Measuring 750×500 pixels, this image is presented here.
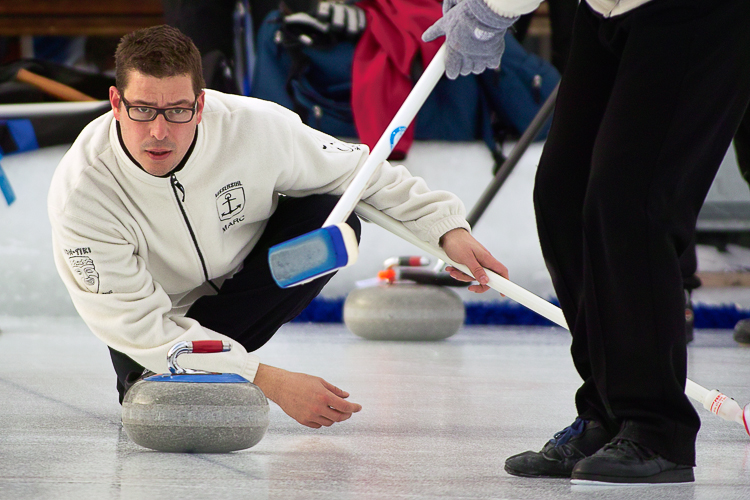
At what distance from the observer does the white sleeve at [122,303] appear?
4.39ft

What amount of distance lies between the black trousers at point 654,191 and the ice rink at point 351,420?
0.11 m

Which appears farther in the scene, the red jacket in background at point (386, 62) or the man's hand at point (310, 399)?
the red jacket in background at point (386, 62)

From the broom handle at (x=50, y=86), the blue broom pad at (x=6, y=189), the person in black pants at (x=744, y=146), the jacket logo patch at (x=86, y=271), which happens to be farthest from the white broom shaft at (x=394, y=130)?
the broom handle at (x=50, y=86)

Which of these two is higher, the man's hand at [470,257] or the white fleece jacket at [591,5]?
the white fleece jacket at [591,5]

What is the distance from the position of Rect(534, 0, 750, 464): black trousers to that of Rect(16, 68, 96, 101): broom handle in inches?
134

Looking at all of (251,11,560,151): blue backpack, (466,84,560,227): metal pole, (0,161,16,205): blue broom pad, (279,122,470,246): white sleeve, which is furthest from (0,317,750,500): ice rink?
(251,11,560,151): blue backpack

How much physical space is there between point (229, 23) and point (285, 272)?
11.0 ft

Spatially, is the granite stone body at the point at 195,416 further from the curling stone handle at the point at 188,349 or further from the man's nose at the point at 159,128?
the man's nose at the point at 159,128

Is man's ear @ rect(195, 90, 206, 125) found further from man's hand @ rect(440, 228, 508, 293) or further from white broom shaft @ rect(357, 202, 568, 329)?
man's hand @ rect(440, 228, 508, 293)

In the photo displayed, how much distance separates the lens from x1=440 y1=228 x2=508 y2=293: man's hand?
4.91ft

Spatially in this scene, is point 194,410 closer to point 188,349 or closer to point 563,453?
point 188,349

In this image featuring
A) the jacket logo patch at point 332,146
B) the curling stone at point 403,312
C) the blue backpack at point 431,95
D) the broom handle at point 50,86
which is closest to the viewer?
the jacket logo patch at point 332,146

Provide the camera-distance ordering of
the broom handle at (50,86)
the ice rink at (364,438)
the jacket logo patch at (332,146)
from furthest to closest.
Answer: the broom handle at (50,86) < the jacket logo patch at (332,146) < the ice rink at (364,438)

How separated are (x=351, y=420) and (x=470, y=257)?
35 cm
